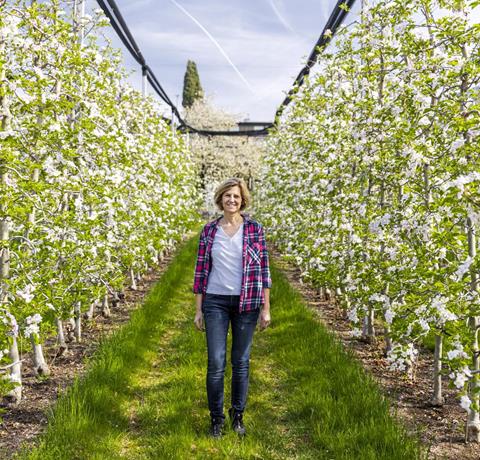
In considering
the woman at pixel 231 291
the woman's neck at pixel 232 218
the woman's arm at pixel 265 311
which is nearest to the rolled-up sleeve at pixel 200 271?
the woman at pixel 231 291

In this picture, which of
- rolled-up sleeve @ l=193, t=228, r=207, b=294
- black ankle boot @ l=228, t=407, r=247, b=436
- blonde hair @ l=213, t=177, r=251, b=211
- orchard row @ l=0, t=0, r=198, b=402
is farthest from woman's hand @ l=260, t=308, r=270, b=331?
orchard row @ l=0, t=0, r=198, b=402

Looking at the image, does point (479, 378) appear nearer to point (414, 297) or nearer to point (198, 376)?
point (414, 297)

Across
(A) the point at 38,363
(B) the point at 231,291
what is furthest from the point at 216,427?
(A) the point at 38,363

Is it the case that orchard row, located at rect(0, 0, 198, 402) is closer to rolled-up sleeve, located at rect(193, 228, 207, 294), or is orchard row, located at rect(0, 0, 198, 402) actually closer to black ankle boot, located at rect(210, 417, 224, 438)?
rolled-up sleeve, located at rect(193, 228, 207, 294)

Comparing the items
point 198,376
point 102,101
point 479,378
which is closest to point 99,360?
point 198,376

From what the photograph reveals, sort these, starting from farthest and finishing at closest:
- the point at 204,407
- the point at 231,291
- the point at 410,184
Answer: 1. the point at 410,184
2. the point at 204,407
3. the point at 231,291

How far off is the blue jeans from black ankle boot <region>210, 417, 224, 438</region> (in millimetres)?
28

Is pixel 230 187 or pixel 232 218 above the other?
pixel 230 187

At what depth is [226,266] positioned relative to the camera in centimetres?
363

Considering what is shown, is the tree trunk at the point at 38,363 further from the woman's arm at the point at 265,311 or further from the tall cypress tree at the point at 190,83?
the tall cypress tree at the point at 190,83

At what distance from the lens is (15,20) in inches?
146

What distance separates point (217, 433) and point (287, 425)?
626 mm

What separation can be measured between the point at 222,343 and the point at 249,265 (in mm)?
589

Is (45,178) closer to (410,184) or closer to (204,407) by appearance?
(204,407)
